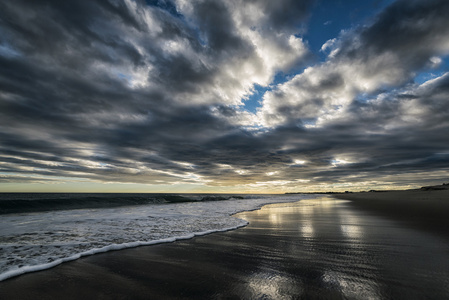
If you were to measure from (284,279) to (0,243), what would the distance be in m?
6.77

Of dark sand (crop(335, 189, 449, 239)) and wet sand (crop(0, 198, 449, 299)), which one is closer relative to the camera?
wet sand (crop(0, 198, 449, 299))

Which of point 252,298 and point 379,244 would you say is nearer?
point 252,298

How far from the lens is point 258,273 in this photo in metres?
2.94

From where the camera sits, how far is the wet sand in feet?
7.66

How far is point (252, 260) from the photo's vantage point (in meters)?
3.56

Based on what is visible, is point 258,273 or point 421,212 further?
point 421,212

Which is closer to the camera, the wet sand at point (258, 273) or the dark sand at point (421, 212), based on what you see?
the wet sand at point (258, 273)

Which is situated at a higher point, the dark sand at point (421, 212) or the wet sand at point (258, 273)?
the dark sand at point (421, 212)

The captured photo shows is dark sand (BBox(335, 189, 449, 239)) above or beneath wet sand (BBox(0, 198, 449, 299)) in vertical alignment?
above

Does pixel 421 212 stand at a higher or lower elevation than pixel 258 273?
higher

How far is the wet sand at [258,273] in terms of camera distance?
7.66 feet

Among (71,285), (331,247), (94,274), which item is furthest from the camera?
(331,247)

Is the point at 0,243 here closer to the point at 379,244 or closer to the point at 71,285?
the point at 71,285

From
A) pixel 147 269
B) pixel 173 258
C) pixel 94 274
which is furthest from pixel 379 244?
pixel 94 274
